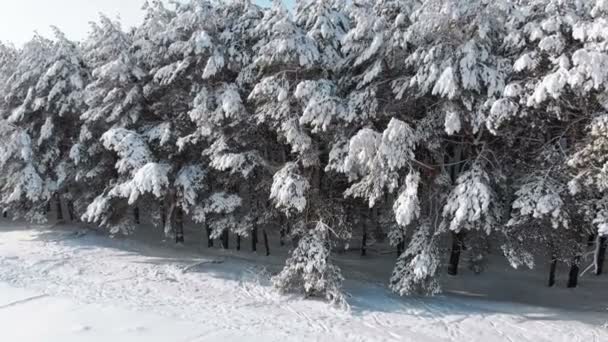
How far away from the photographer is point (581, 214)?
31.9 feet

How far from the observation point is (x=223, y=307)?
34.0ft

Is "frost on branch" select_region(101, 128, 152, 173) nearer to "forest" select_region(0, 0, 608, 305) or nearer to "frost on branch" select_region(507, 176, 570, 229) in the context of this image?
"forest" select_region(0, 0, 608, 305)

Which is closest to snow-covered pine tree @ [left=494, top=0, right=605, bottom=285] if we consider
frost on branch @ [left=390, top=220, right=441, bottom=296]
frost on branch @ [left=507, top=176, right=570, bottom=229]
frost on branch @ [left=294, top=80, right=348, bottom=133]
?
frost on branch @ [left=507, top=176, right=570, bottom=229]

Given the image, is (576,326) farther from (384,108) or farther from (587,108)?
(384,108)

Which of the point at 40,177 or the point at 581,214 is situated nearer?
the point at 581,214

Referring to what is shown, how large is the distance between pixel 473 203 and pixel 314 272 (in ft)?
13.8

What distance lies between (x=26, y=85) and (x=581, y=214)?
63.9 ft

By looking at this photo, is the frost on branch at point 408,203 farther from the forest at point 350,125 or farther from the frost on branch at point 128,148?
the frost on branch at point 128,148

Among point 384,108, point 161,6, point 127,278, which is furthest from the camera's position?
point 161,6

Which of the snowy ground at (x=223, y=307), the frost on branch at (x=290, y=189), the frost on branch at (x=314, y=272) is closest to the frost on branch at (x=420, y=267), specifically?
→ the snowy ground at (x=223, y=307)

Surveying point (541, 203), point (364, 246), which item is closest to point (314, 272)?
point (541, 203)

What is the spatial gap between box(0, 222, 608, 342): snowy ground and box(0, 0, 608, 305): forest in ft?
2.94

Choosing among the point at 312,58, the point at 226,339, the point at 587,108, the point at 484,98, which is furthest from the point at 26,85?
the point at 587,108

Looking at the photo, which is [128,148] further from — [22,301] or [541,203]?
[541,203]
